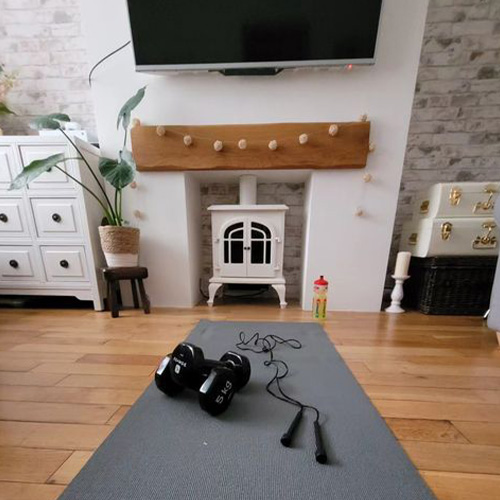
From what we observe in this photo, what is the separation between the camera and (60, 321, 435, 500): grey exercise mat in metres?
0.45

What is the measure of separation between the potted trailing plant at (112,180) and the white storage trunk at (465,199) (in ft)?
5.31

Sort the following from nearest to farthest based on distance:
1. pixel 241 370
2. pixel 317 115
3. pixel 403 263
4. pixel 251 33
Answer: pixel 241 370, pixel 251 33, pixel 317 115, pixel 403 263

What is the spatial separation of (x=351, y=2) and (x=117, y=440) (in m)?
1.88

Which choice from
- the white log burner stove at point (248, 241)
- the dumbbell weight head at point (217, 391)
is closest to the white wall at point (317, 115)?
the white log burner stove at point (248, 241)

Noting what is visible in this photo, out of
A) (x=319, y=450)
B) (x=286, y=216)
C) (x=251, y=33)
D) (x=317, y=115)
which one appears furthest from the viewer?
(x=286, y=216)

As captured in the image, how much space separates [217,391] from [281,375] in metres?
0.28

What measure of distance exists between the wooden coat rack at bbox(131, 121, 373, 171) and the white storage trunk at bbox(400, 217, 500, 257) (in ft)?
1.82

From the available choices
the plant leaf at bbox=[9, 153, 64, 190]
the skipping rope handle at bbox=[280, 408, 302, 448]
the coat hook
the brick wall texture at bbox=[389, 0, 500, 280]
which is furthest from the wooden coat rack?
the skipping rope handle at bbox=[280, 408, 302, 448]

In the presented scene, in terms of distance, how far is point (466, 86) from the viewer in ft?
4.96

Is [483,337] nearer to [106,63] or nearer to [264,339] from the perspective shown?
[264,339]

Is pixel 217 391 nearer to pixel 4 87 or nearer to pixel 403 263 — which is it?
pixel 403 263

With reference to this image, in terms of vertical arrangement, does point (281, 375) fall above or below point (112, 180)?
below

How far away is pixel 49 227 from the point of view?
130cm

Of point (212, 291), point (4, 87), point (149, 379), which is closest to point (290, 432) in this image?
point (149, 379)
